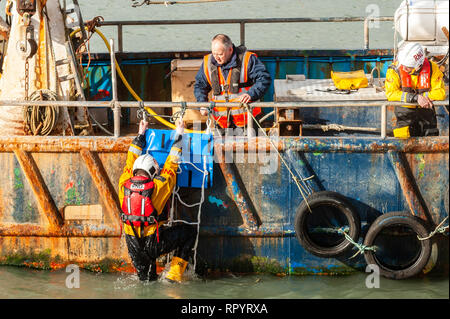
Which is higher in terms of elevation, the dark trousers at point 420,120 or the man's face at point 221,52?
the man's face at point 221,52

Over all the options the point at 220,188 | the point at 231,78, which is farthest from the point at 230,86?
the point at 220,188

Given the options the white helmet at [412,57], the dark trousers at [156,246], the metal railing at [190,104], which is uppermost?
the white helmet at [412,57]

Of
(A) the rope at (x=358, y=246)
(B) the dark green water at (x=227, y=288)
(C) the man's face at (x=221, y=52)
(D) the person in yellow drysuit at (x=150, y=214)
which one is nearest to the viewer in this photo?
(D) the person in yellow drysuit at (x=150, y=214)

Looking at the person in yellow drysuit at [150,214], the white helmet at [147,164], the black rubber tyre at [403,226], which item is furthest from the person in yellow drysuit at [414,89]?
the white helmet at [147,164]

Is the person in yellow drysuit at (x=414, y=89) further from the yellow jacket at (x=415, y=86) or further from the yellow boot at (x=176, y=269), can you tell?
the yellow boot at (x=176, y=269)

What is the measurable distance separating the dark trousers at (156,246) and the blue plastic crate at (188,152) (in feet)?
1.92

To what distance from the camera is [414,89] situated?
825 cm

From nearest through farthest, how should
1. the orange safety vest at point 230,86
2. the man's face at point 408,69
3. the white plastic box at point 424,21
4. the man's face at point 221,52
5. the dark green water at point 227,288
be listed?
the dark green water at point 227,288 < the man's face at point 408,69 < the man's face at point 221,52 < the orange safety vest at point 230,86 < the white plastic box at point 424,21

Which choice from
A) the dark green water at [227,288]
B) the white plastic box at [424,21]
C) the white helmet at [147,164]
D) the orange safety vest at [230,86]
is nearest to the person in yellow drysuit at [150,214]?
the white helmet at [147,164]

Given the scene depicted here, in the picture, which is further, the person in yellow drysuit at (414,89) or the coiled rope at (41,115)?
the coiled rope at (41,115)

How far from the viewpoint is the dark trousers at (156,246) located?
7.89 metres

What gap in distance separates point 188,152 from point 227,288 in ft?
5.62

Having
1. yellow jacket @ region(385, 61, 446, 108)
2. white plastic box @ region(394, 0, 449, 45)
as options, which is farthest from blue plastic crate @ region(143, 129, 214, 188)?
white plastic box @ region(394, 0, 449, 45)

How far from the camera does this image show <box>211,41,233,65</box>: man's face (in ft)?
27.7
